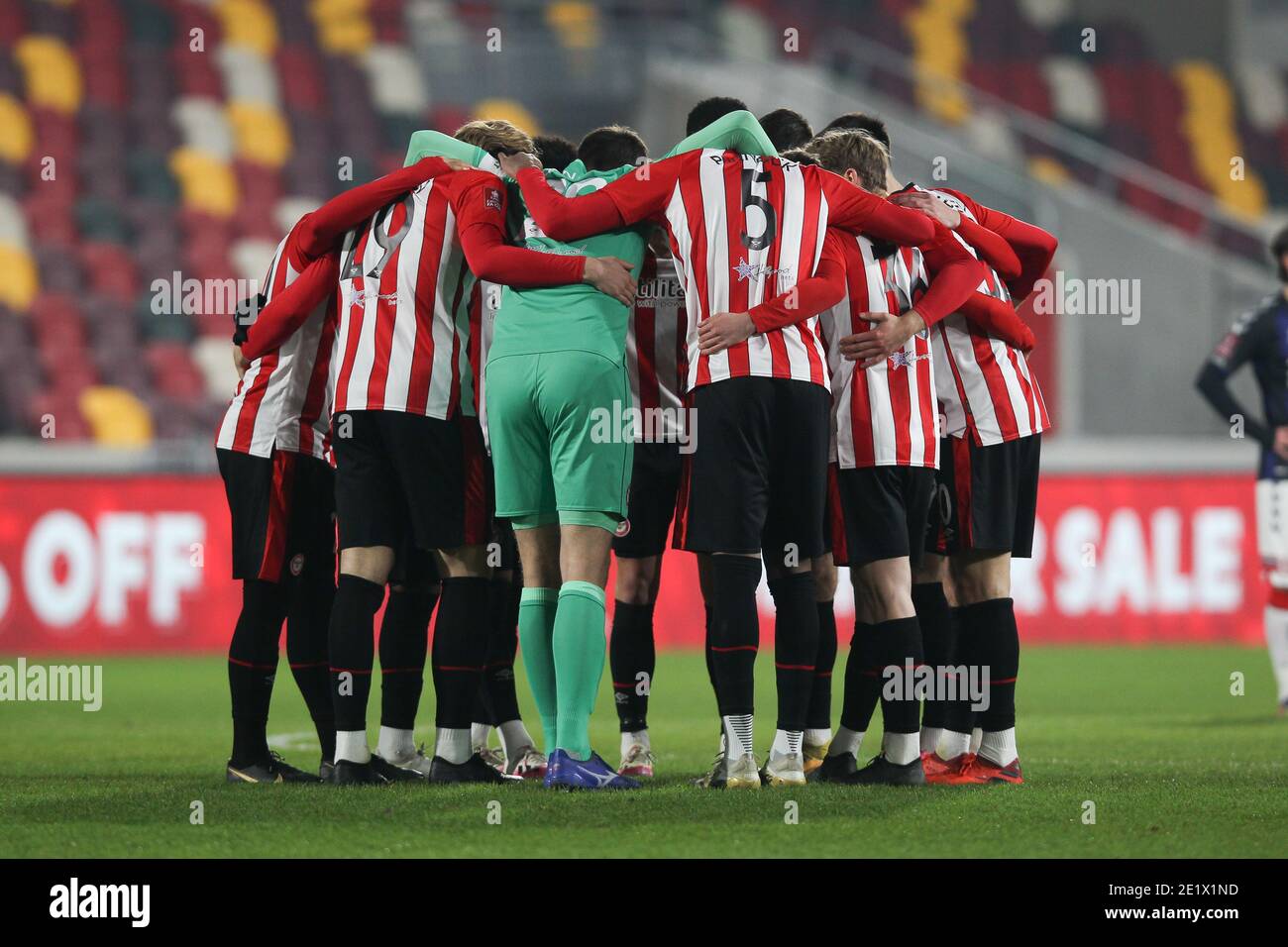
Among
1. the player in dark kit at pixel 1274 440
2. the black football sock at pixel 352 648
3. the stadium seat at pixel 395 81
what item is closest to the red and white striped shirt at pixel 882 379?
the black football sock at pixel 352 648

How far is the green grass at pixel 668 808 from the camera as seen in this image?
3818 mm

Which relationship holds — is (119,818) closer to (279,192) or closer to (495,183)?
(495,183)

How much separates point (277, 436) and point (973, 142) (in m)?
14.1

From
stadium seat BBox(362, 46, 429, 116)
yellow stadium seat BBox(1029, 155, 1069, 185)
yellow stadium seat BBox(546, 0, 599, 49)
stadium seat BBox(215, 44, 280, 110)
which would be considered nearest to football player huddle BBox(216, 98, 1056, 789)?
yellow stadium seat BBox(546, 0, 599, 49)

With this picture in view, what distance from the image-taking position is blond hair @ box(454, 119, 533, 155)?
518 cm

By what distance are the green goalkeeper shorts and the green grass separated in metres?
0.82

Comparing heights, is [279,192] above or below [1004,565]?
above

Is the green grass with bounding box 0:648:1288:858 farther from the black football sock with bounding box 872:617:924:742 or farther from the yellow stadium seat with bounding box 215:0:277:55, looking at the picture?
the yellow stadium seat with bounding box 215:0:277:55

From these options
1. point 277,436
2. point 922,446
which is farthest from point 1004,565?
point 277,436

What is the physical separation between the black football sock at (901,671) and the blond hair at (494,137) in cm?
189

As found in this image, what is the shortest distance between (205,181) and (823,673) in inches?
475

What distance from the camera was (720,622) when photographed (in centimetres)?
463

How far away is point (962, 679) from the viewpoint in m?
5.16

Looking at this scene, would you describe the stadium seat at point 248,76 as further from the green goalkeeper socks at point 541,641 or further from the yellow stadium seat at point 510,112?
the green goalkeeper socks at point 541,641
